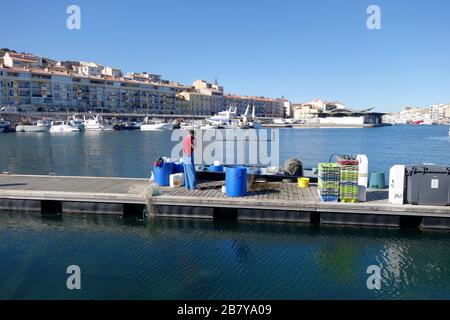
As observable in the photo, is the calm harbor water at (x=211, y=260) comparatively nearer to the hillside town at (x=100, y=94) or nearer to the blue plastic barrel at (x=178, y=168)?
the blue plastic barrel at (x=178, y=168)

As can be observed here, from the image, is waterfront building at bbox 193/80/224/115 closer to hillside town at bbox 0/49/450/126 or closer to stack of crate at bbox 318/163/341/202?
hillside town at bbox 0/49/450/126

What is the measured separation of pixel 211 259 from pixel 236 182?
331 centimetres

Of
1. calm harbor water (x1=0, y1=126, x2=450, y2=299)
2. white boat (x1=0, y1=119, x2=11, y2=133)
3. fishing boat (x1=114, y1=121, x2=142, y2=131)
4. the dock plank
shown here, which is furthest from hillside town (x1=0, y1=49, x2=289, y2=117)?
calm harbor water (x1=0, y1=126, x2=450, y2=299)

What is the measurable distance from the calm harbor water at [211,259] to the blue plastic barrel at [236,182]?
112 centimetres

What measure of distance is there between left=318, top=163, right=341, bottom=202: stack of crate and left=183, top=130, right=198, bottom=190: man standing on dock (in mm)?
4429

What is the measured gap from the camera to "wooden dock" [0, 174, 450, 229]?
11273mm

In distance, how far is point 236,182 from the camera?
12.3 metres

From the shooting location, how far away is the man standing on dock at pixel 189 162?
13.0 meters

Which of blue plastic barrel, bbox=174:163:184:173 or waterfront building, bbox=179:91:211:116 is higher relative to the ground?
waterfront building, bbox=179:91:211:116

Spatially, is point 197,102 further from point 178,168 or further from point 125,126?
point 178,168

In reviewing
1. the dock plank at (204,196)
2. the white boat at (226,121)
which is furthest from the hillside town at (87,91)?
the dock plank at (204,196)

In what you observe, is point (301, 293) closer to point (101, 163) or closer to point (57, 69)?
point (101, 163)

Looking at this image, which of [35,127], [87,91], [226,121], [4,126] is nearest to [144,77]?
[87,91]
